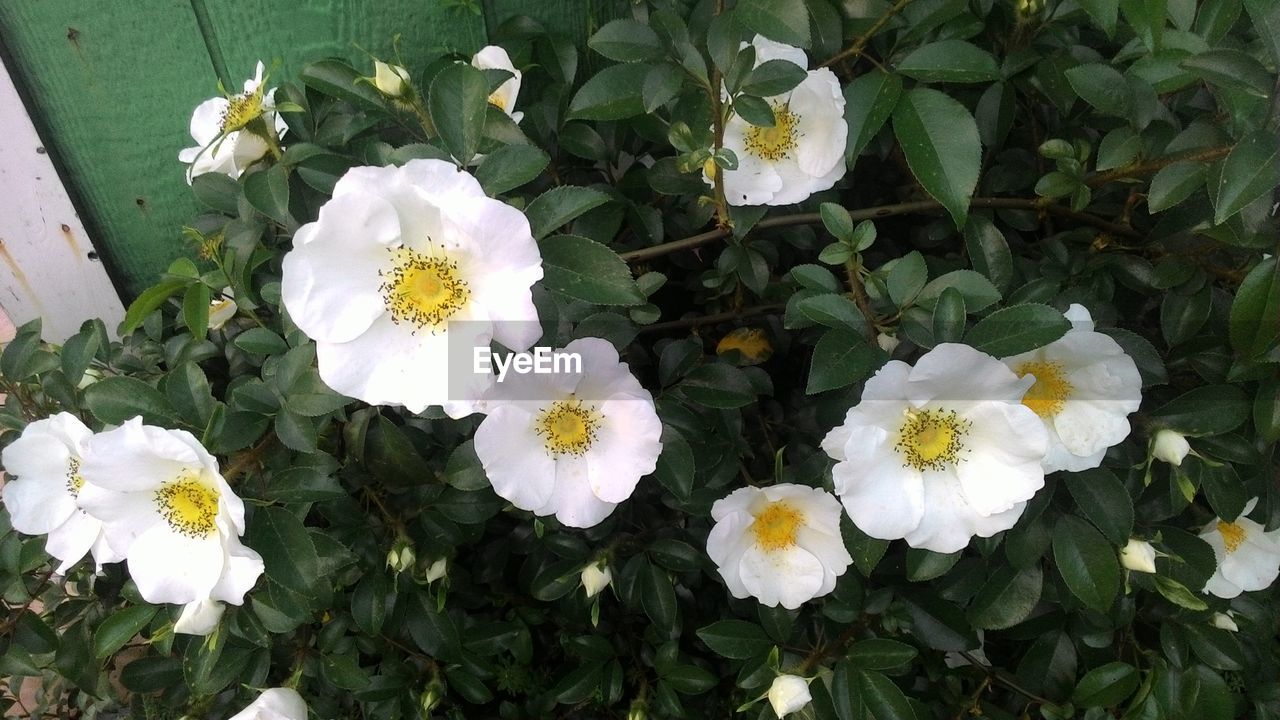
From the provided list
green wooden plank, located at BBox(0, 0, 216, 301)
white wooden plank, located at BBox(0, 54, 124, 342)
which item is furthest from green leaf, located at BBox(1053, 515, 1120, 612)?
white wooden plank, located at BBox(0, 54, 124, 342)

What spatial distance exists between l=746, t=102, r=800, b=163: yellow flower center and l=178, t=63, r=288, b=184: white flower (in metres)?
0.53

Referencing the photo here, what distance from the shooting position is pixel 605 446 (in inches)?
32.5

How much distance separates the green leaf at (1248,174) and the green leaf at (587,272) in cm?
49

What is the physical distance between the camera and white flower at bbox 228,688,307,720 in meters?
0.86

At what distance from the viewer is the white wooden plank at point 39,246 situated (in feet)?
3.53

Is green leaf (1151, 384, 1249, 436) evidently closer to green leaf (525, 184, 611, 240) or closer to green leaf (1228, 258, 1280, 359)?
green leaf (1228, 258, 1280, 359)

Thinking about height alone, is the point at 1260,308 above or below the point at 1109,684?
Answer: above

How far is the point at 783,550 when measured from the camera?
936 mm

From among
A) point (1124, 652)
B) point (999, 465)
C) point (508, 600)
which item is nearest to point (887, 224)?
point (999, 465)

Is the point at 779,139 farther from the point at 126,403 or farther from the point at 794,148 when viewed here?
the point at 126,403

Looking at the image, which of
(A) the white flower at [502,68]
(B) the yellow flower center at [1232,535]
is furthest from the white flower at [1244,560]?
(A) the white flower at [502,68]

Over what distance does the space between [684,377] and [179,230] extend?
83cm

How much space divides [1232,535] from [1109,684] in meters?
0.24

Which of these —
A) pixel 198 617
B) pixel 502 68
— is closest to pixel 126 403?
pixel 198 617
